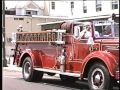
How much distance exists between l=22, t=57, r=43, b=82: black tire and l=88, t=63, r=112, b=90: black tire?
149 inches

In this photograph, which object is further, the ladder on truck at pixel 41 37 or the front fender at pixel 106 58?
the ladder on truck at pixel 41 37

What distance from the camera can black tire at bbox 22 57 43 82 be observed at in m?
14.1

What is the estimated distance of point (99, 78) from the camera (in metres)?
10.4

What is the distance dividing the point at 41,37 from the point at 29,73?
1.51 meters

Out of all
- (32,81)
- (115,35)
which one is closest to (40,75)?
(32,81)

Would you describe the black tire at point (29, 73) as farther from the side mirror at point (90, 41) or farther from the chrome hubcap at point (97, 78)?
the chrome hubcap at point (97, 78)

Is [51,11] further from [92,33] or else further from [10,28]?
[92,33]

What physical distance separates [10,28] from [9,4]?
16592 mm

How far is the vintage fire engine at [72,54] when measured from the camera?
10266 millimetres

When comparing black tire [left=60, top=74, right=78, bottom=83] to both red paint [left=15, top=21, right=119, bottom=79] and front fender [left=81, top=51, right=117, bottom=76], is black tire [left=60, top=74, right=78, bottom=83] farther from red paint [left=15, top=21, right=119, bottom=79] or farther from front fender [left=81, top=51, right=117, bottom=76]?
front fender [left=81, top=51, right=117, bottom=76]

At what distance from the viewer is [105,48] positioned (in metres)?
10.6

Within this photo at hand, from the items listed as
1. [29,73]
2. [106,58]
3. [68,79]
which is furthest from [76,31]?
[29,73]

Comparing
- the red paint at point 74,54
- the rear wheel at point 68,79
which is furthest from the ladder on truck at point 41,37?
the rear wheel at point 68,79

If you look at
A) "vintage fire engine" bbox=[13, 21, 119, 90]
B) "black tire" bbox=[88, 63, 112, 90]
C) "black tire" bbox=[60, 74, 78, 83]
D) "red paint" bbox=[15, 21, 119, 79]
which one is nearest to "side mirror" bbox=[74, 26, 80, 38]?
"vintage fire engine" bbox=[13, 21, 119, 90]
